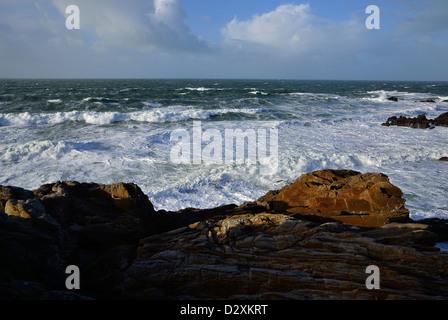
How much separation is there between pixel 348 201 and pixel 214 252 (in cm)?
349

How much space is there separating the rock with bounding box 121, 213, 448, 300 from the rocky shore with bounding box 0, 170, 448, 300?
2 centimetres

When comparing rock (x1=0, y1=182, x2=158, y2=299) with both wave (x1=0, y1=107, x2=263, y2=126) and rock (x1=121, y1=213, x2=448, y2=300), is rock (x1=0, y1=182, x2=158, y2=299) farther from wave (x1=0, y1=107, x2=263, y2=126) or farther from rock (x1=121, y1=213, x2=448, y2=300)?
wave (x1=0, y1=107, x2=263, y2=126)

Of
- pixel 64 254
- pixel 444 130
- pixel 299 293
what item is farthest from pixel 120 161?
pixel 444 130

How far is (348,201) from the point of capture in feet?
20.4

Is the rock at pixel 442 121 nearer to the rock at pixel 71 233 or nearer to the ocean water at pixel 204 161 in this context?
the ocean water at pixel 204 161

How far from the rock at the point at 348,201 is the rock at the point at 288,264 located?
2.39ft

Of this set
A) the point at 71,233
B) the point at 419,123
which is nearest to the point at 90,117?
the point at 71,233

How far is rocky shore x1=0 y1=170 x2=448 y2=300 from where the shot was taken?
389cm

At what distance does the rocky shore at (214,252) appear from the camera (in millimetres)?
3889

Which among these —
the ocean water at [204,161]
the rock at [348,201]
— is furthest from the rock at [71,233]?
the rock at [348,201]

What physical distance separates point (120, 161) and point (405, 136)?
19.7 metres

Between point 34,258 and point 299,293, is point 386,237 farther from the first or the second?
point 34,258

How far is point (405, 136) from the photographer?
65.2 feet
